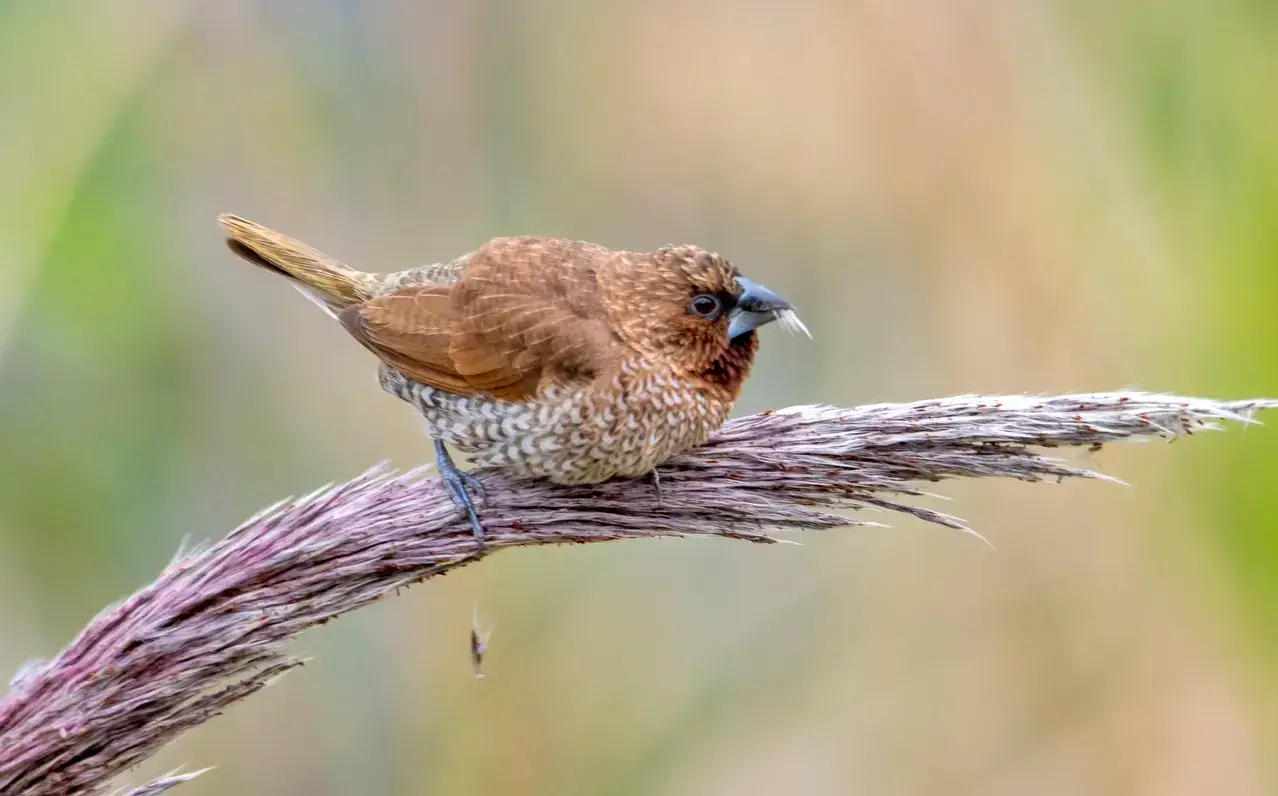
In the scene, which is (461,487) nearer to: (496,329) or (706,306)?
(496,329)

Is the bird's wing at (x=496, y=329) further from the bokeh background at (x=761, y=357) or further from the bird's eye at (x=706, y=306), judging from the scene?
the bokeh background at (x=761, y=357)

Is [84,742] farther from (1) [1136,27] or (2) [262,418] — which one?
(1) [1136,27]

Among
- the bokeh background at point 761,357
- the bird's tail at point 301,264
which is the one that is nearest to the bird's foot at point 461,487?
the bird's tail at point 301,264

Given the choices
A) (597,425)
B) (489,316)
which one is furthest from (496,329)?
(597,425)

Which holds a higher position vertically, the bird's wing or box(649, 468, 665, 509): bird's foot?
the bird's wing

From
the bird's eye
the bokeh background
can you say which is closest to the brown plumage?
the bird's eye

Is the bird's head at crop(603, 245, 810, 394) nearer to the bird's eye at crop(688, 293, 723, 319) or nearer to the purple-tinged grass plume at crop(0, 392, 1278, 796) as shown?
Result: the bird's eye at crop(688, 293, 723, 319)

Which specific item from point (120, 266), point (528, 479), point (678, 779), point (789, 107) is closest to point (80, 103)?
point (120, 266)
